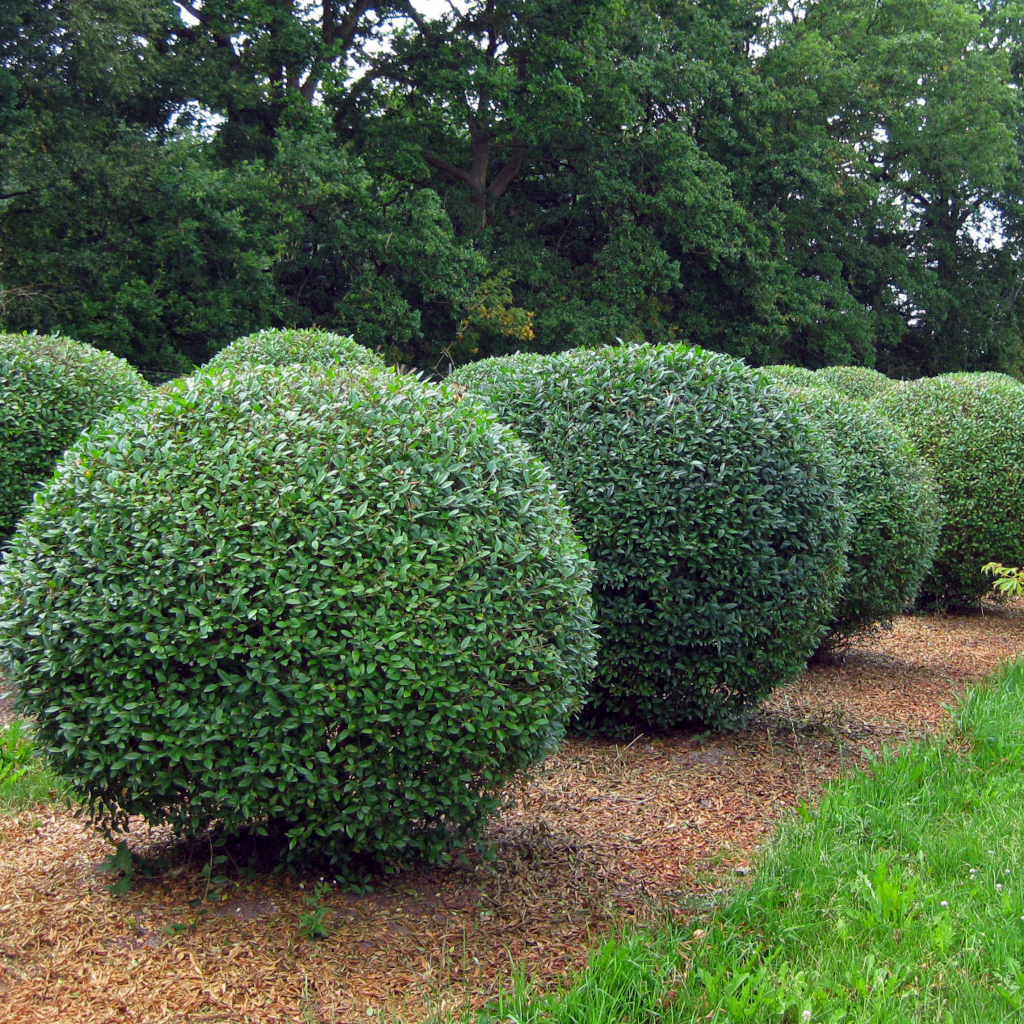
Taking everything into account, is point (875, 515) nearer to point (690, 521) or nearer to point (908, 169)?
point (690, 521)

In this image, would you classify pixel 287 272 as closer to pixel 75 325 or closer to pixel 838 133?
pixel 75 325

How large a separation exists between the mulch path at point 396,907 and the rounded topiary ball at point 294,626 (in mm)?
272

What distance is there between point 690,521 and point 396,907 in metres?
2.63

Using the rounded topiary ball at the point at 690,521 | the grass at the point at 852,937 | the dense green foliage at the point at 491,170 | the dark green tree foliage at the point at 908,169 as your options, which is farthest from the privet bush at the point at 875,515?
the dark green tree foliage at the point at 908,169

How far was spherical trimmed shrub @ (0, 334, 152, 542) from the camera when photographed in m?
7.01

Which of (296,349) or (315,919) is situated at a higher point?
(296,349)

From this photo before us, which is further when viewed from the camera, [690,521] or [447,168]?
[447,168]

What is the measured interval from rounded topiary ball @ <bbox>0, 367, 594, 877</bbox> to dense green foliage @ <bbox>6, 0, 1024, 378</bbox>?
52.1 feet

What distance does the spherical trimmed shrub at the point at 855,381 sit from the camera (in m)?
12.2

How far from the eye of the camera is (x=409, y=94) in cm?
2400

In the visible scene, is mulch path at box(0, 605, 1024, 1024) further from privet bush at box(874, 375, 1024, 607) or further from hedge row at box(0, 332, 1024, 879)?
privet bush at box(874, 375, 1024, 607)

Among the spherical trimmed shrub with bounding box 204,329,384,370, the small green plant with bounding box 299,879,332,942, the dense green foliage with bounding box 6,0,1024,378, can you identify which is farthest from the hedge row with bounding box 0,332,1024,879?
the dense green foliage with bounding box 6,0,1024,378

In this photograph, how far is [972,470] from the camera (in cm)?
966

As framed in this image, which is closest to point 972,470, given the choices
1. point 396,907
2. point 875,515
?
point 875,515
